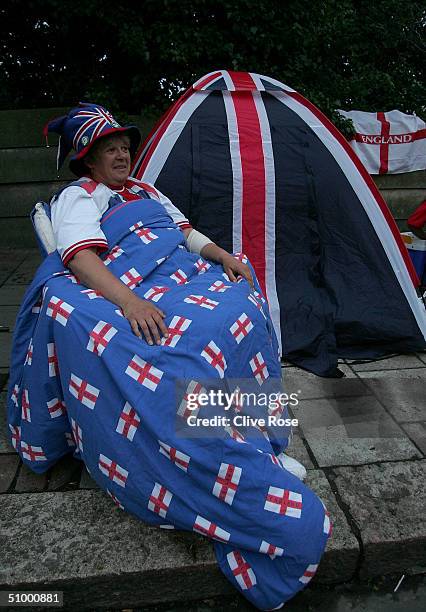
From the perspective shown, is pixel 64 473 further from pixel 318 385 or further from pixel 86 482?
pixel 318 385

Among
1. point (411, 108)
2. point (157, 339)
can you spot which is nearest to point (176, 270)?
point (157, 339)

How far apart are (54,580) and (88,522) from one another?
208 millimetres

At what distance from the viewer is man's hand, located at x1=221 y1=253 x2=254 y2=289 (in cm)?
196

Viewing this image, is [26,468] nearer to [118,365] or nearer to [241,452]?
[118,365]

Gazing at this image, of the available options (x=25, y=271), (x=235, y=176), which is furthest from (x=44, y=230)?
(x=25, y=271)

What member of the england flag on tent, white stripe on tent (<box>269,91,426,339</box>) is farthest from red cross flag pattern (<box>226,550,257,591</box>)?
the england flag on tent

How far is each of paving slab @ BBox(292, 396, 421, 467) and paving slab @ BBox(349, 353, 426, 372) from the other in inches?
13.1

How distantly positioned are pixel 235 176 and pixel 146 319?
1542mm

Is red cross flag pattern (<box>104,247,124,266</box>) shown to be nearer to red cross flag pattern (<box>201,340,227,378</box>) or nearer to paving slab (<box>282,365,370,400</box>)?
red cross flag pattern (<box>201,340,227,378</box>)

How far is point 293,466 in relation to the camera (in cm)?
170

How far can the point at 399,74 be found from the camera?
572 centimetres

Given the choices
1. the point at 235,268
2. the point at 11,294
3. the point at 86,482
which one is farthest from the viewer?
the point at 11,294

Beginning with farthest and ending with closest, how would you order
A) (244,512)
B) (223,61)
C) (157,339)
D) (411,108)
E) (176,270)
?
1. (411,108)
2. (223,61)
3. (176,270)
4. (157,339)
5. (244,512)

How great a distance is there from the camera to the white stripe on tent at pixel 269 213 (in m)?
2.74
